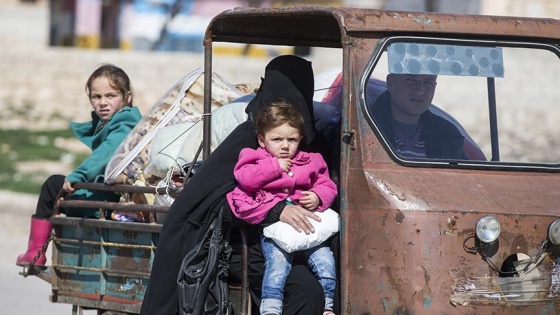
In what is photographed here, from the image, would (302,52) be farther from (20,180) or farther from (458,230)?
(458,230)

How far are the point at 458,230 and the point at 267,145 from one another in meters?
0.88

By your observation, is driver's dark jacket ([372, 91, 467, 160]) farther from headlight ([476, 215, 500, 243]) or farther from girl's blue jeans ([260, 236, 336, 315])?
girl's blue jeans ([260, 236, 336, 315])

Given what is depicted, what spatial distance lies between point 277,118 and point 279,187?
0.29m

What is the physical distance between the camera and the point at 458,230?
13.7 ft

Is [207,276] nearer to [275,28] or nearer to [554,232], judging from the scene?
[554,232]

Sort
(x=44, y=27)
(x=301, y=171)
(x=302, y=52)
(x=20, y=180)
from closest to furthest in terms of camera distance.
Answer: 1. (x=301, y=171)
2. (x=20, y=180)
3. (x=302, y=52)
4. (x=44, y=27)

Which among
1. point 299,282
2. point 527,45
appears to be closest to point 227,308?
point 299,282

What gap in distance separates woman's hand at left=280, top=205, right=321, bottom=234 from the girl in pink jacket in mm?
53

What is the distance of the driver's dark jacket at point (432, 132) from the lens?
14.4ft

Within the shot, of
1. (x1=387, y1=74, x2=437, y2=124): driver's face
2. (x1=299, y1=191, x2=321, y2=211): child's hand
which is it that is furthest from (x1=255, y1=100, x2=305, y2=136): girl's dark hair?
(x1=387, y1=74, x2=437, y2=124): driver's face

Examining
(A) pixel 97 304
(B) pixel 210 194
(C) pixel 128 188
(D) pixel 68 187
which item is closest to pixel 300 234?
(B) pixel 210 194

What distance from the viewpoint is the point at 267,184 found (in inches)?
173

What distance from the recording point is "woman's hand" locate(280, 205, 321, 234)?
434 centimetres

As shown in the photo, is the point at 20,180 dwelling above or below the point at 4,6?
below
